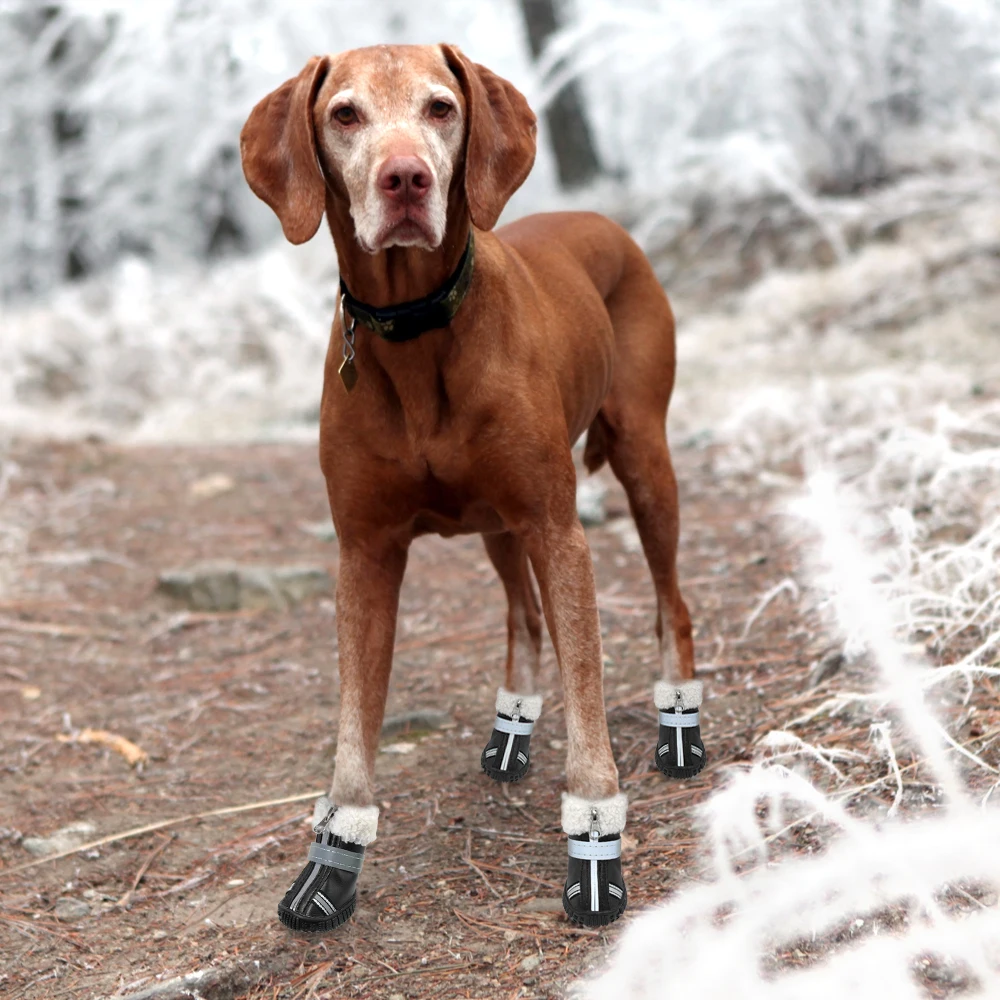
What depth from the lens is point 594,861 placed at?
103 inches

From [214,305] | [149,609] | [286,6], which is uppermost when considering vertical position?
[286,6]

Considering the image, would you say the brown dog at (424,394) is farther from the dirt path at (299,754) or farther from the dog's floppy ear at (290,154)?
the dirt path at (299,754)

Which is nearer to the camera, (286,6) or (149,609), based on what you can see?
(149,609)

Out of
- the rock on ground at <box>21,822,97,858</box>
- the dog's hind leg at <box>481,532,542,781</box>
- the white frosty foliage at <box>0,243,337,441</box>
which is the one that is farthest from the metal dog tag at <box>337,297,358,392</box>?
the white frosty foliage at <box>0,243,337,441</box>

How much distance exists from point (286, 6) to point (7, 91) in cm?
620

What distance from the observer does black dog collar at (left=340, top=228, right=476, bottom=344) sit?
265 cm

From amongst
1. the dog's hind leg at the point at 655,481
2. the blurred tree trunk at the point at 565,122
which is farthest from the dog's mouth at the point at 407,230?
the blurred tree trunk at the point at 565,122

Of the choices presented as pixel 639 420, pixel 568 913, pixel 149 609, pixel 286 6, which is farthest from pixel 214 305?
pixel 568 913

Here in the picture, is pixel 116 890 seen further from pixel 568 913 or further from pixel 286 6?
pixel 286 6

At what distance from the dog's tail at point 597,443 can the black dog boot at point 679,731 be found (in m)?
0.70

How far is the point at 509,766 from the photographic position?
337 cm

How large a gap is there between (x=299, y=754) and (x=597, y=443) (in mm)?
1313

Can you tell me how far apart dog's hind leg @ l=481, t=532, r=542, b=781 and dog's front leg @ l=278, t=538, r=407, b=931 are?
1.98 feet

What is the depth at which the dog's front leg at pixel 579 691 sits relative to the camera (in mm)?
2664
